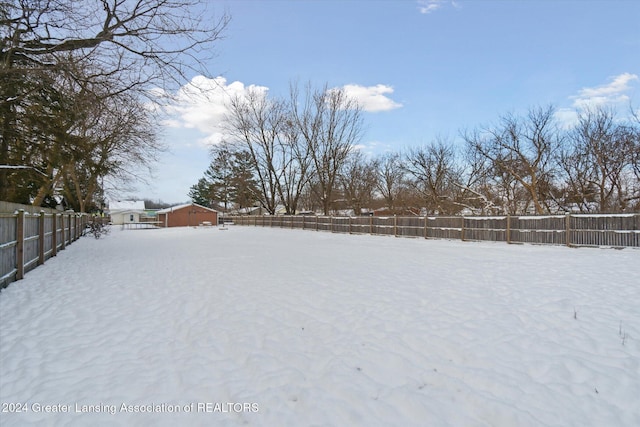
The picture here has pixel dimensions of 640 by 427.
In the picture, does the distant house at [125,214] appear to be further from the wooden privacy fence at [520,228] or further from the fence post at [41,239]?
the fence post at [41,239]

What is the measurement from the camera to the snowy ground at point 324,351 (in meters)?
2.50

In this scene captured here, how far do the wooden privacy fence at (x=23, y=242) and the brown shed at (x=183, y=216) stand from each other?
31280 mm

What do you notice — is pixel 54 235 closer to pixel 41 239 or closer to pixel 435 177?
pixel 41 239

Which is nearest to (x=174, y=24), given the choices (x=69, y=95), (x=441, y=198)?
(x=69, y=95)

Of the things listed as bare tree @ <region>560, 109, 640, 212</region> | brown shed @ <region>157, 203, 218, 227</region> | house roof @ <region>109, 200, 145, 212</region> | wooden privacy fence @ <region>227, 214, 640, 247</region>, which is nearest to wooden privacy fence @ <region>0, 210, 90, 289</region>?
wooden privacy fence @ <region>227, 214, 640, 247</region>

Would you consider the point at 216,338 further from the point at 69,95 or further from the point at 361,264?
the point at 69,95

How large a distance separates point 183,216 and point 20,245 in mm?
35640

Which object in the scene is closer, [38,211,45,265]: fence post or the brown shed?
[38,211,45,265]: fence post

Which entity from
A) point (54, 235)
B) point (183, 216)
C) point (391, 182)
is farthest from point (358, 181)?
point (54, 235)

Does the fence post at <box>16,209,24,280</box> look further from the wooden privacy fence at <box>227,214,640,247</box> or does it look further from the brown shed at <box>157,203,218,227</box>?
the brown shed at <box>157,203,218,227</box>

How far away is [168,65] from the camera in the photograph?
7.81m

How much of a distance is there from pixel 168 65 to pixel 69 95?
6.98 feet

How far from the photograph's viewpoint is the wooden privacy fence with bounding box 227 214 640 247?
35.0 feet

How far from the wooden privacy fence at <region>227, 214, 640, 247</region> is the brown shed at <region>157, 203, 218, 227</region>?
25.1 meters
